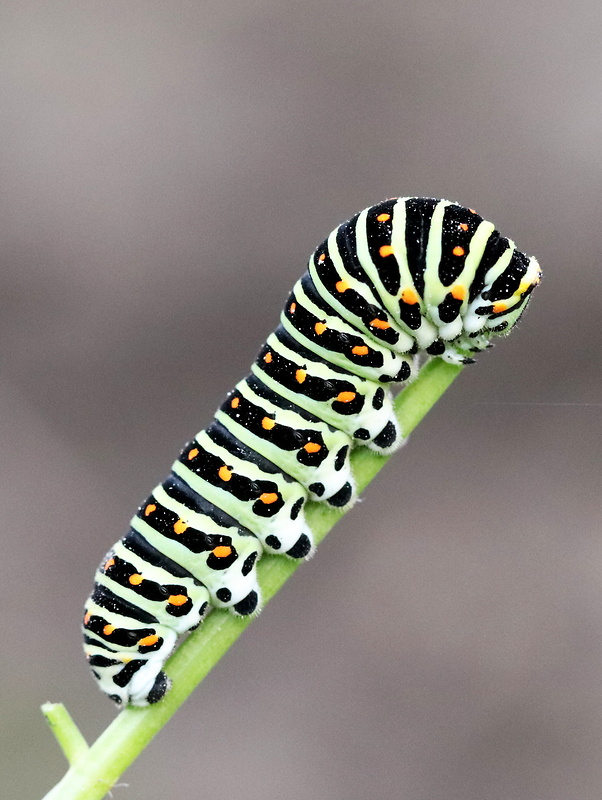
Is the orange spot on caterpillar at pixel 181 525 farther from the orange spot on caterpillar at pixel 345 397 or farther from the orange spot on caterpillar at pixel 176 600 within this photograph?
the orange spot on caterpillar at pixel 345 397

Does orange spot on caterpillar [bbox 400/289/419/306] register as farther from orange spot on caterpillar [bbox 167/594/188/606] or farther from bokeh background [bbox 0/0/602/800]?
bokeh background [bbox 0/0/602/800]

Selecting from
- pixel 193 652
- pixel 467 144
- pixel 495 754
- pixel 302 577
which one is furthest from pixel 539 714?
pixel 193 652

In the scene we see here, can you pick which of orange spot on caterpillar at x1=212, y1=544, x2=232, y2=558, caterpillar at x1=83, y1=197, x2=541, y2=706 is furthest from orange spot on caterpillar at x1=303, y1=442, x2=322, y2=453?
orange spot on caterpillar at x1=212, y1=544, x2=232, y2=558

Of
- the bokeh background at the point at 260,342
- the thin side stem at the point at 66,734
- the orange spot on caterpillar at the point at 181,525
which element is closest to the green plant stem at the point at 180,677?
the thin side stem at the point at 66,734

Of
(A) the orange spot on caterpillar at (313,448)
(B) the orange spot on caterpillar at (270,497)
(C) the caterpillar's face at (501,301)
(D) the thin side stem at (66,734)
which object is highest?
(C) the caterpillar's face at (501,301)

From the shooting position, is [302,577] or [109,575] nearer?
[109,575]

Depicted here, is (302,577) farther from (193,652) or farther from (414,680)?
(193,652)

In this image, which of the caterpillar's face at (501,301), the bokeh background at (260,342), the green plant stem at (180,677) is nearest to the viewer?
the green plant stem at (180,677)

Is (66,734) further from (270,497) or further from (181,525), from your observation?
(270,497)
